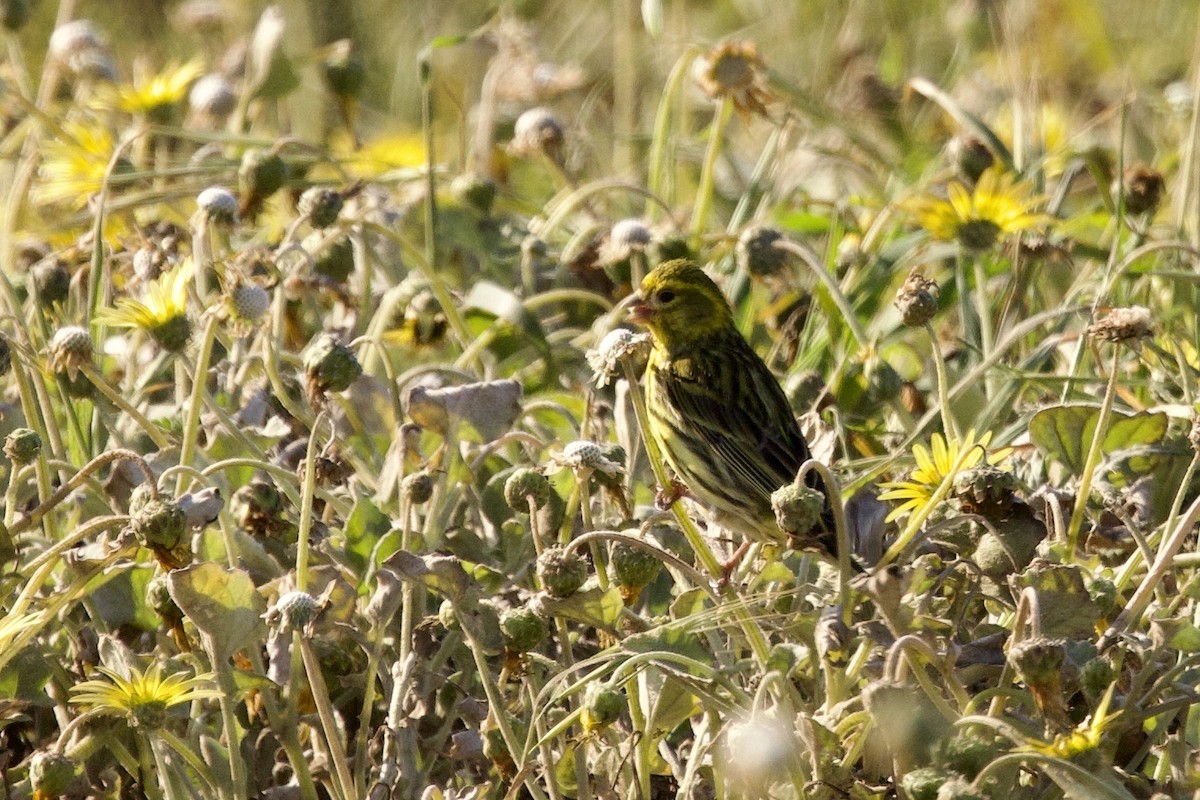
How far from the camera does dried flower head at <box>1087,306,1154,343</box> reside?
7.71 feet

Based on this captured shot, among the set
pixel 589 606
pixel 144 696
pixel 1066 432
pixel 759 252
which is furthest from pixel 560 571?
pixel 759 252

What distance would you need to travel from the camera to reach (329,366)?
2480 millimetres

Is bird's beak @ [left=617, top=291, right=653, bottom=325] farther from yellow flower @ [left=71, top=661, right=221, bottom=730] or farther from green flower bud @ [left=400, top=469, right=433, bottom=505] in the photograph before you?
yellow flower @ [left=71, top=661, right=221, bottom=730]

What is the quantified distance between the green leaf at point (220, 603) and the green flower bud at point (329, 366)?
36cm

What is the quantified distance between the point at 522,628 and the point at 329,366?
20.3 inches

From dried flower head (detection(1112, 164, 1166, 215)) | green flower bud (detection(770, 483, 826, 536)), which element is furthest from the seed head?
dried flower head (detection(1112, 164, 1166, 215))

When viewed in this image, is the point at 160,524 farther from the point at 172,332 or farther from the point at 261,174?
the point at 261,174

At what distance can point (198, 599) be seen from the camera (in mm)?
2225

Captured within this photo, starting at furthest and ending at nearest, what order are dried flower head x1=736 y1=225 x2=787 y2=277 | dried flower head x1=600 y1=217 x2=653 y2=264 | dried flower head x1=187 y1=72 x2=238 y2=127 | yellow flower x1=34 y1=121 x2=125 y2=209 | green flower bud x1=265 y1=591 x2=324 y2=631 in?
dried flower head x1=187 y1=72 x2=238 y2=127 → yellow flower x1=34 y1=121 x2=125 y2=209 → dried flower head x1=600 y1=217 x2=653 y2=264 → dried flower head x1=736 y1=225 x2=787 y2=277 → green flower bud x1=265 y1=591 x2=324 y2=631

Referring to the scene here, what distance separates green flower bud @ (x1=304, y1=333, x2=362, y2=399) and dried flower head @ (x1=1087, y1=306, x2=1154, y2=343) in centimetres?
107

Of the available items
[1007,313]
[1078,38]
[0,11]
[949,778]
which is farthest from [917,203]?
[1078,38]

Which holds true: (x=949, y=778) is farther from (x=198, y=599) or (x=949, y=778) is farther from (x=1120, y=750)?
(x=198, y=599)

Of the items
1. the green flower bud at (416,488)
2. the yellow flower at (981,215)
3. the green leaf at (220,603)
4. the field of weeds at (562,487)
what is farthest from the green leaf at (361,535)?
the yellow flower at (981,215)

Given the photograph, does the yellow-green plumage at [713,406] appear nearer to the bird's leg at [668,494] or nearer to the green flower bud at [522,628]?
the bird's leg at [668,494]
